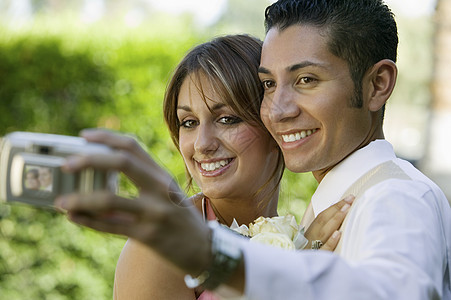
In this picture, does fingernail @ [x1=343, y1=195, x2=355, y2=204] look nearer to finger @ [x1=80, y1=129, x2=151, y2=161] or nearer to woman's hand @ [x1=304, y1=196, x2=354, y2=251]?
woman's hand @ [x1=304, y1=196, x2=354, y2=251]

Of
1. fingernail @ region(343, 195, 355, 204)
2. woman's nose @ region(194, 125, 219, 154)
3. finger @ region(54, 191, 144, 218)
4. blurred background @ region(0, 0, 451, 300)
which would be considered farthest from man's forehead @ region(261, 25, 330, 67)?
blurred background @ region(0, 0, 451, 300)

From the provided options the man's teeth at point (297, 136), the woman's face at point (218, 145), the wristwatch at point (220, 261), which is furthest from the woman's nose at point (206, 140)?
the wristwatch at point (220, 261)

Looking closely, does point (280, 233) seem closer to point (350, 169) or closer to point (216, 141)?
point (350, 169)

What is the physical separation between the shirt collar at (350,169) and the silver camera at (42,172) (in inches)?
45.5

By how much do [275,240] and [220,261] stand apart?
2.73 feet

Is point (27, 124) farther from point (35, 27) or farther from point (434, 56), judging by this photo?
point (434, 56)

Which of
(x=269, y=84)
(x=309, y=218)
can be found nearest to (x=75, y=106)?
(x=269, y=84)

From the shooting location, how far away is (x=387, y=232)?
5.29 feet

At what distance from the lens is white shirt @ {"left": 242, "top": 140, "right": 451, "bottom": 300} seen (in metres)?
1.47

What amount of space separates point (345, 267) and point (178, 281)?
57.3 inches

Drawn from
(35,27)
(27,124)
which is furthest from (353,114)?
(35,27)

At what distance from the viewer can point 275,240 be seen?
2.23m

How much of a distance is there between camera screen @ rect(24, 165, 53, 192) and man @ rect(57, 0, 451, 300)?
0.21ft

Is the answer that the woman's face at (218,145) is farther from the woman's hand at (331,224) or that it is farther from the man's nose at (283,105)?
the woman's hand at (331,224)
